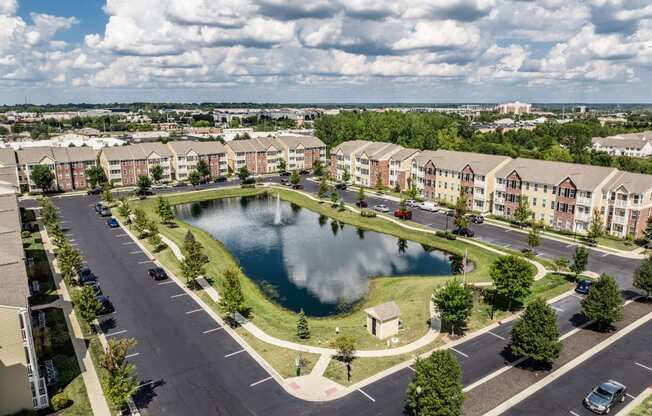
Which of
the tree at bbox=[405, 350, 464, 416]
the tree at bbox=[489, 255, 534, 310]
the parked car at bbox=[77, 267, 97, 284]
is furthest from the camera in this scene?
the parked car at bbox=[77, 267, 97, 284]

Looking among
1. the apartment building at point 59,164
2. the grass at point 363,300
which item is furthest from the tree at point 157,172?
the grass at point 363,300

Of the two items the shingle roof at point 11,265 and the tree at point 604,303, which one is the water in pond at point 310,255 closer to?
the tree at point 604,303

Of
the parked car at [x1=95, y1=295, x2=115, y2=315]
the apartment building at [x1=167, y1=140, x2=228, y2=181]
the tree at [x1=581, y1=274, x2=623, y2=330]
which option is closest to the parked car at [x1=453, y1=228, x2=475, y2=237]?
the tree at [x1=581, y1=274, x2=623, y2=330]

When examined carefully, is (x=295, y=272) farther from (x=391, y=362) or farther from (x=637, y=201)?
(x=637, y=201)

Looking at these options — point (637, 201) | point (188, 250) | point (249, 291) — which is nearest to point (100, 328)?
point (188, 250)

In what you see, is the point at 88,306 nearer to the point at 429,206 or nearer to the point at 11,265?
the point at 11,265

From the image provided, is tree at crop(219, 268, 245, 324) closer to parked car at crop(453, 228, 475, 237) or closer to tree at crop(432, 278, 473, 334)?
tree at crop(432, 278, 473, 334)
